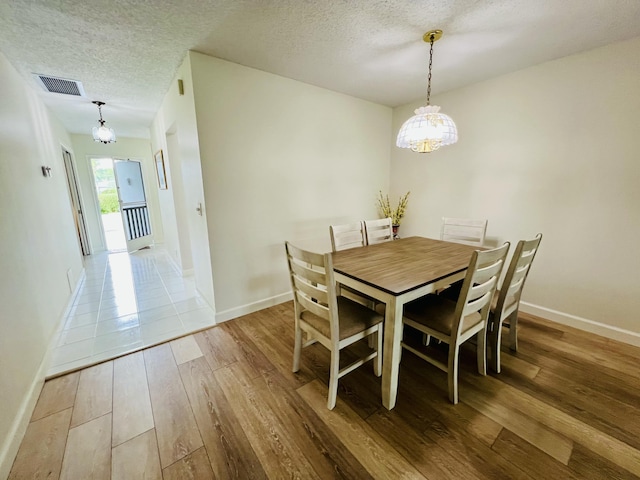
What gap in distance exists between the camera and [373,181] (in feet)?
11.8

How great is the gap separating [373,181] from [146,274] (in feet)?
12.1

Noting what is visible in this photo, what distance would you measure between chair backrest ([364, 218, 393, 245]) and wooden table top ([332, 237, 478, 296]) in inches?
8.6

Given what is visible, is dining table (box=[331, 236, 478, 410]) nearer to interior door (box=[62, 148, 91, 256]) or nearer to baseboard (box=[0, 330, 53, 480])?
baseboard (box=[0, 330, 53, 480])

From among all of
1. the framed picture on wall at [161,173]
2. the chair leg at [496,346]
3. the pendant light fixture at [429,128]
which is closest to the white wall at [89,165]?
the framed picture on wall at [161,173]

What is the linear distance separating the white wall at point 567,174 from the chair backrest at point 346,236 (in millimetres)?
1404

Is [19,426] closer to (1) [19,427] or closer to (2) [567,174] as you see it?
(1) [19,427]

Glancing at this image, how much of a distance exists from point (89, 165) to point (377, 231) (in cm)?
595

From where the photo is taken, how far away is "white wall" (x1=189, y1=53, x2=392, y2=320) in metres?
2.28

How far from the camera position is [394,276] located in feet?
5.08

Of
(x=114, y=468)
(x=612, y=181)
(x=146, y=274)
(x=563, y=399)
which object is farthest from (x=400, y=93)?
(x=146, y=274)

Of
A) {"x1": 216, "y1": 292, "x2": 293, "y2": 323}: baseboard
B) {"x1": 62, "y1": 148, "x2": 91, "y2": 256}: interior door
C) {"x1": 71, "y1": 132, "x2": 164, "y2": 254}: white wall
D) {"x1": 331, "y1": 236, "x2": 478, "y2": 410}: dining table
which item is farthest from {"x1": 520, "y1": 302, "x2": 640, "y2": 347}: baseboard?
{"x1": 71, "y1": 132, "x2": 164, "y2": 254}: white wall

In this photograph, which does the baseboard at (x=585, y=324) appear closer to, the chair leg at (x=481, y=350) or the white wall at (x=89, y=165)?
the chair leg at (x=481, y=350)

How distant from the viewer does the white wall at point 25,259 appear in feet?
4.56

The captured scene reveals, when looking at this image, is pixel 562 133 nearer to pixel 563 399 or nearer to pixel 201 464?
pixel 563 399
